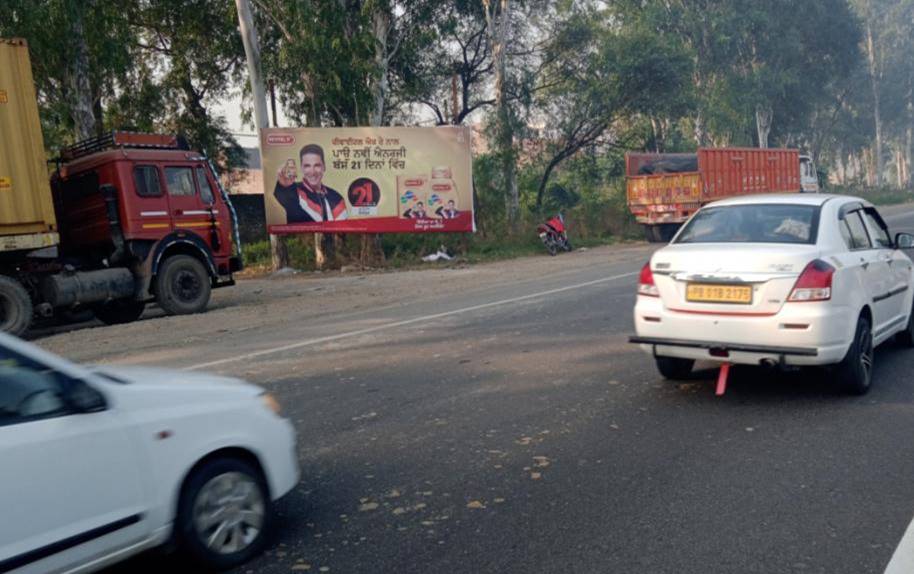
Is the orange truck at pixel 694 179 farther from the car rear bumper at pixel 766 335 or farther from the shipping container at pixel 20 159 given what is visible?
the car rear bumper at pixel 766 335

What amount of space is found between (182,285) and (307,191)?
296 inches

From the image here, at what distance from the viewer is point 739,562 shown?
3.67m

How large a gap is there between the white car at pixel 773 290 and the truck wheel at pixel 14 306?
31.2 feet

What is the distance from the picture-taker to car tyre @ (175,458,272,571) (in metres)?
3.62

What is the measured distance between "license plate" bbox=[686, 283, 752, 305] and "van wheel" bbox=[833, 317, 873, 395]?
2.85 ft

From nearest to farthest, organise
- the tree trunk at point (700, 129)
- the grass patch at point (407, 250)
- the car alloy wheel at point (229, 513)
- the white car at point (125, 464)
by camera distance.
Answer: the white car at point (125, 464) < the car alloy wheel at point (229, 513) < the grass patch at point (407, 250) < the tree trunk at point (700, 129)

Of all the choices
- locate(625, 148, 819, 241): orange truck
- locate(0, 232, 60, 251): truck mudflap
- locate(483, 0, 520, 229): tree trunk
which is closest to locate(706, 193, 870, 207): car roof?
locate(0, 232, 60, 251): truck mudflap

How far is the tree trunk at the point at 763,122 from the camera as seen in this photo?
45.0 meters

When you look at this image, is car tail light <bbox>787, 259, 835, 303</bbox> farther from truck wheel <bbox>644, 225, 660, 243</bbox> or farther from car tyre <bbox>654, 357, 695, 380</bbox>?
truck wheel <bbox>644, 225, 660, 243</bbox>

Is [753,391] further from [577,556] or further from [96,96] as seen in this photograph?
[96,96]

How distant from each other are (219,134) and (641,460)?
79.1 feet

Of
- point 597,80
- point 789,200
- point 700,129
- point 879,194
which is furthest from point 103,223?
point 879,194

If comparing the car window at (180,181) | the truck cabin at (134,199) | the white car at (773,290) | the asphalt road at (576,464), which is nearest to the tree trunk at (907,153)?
the truck cabin at (134,199)

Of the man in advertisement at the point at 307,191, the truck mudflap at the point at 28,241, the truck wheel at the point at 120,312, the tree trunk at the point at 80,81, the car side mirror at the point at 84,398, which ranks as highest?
the tree trunk at the point at 80,81
